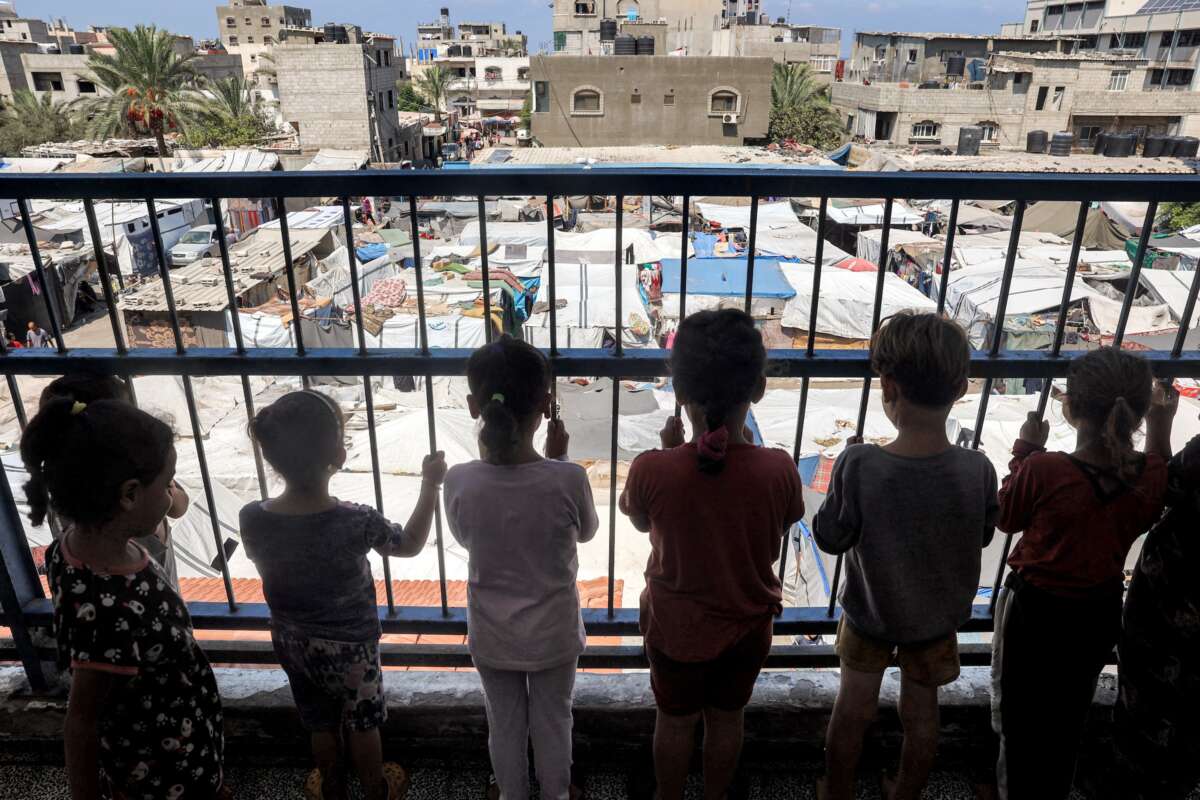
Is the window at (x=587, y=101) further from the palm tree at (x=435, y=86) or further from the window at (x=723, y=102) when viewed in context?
the palm tree at (x=435, y=86)

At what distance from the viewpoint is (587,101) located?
118 feet

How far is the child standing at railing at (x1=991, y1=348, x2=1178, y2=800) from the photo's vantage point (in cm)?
183

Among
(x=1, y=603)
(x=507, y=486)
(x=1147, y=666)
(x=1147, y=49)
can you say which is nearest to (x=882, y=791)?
(x=1147, y=666)

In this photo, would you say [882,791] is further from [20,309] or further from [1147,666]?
[20,309]

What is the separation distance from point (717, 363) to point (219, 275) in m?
18.5

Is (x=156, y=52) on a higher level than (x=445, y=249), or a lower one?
higher

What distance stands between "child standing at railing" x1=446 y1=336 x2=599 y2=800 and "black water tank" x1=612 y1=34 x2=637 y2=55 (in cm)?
3844

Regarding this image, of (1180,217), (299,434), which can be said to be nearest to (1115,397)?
(299,434)

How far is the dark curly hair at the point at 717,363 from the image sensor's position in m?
1.72

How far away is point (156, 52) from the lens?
3156cm

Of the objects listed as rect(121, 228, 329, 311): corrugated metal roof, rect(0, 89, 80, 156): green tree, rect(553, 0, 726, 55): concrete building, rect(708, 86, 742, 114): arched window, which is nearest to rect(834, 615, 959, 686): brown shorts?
rect(121, 228, 329, 311): corrugated metal roof

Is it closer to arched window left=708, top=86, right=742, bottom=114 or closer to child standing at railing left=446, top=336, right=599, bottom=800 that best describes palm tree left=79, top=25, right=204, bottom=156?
arched window left=708, top=86, right=742, bottom=114

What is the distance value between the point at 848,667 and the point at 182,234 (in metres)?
25.2

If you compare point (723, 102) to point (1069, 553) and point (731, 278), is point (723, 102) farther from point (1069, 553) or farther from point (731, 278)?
point (1069, 553)
